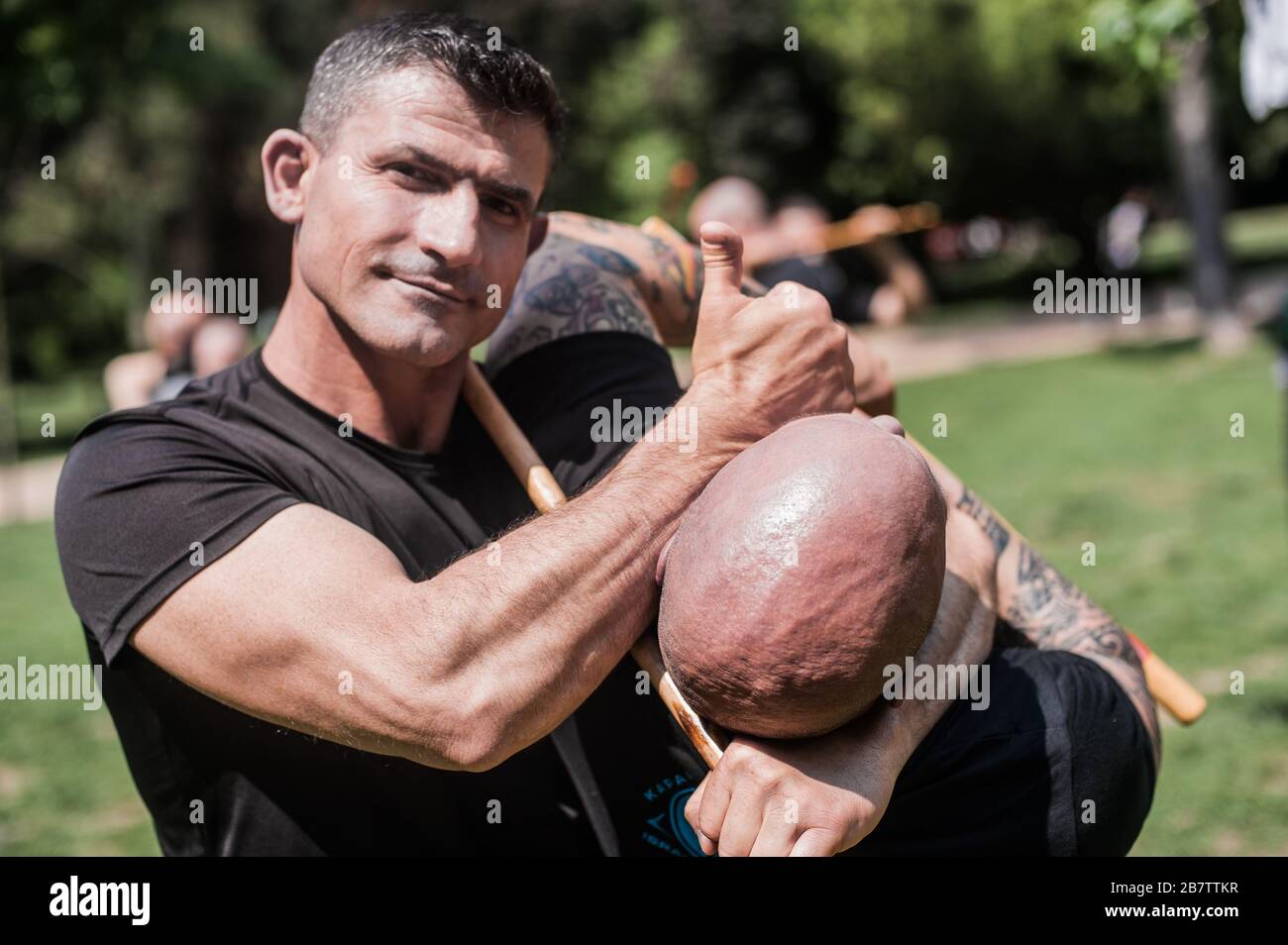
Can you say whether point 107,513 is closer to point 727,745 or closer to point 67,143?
point 727,745

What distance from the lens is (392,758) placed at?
2377 millimetres

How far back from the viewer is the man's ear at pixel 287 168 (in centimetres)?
255

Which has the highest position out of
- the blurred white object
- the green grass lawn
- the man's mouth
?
the blurred white object

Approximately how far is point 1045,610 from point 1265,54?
2430mm

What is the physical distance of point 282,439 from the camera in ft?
8.04

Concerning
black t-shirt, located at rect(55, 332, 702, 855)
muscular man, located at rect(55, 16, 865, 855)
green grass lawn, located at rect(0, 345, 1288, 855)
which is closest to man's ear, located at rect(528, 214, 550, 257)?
muscular man, located at rect(55, 16, 865, 855)

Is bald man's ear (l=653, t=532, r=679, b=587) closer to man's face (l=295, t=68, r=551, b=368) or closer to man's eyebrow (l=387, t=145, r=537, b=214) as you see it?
man's face (l=295, t=68, r=551, b=368)

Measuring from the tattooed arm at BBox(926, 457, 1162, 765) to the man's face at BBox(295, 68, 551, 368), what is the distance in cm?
100

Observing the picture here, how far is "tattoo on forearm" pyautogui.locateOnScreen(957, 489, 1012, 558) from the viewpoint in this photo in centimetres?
275

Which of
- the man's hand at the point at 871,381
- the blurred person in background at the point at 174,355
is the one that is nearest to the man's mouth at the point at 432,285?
the man's hand at the point at 871,381

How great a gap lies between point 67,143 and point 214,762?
21336 millimetres

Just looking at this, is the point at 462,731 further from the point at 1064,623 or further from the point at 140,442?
the point at 1064,623

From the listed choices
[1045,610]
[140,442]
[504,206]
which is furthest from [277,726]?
[1045,610]
